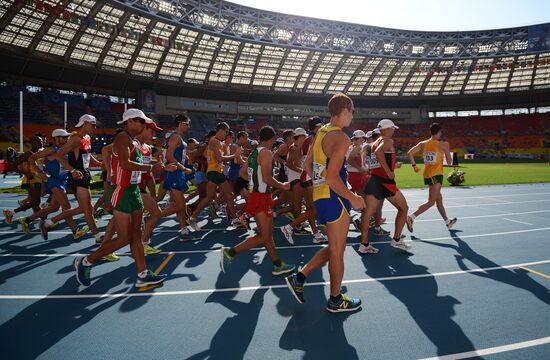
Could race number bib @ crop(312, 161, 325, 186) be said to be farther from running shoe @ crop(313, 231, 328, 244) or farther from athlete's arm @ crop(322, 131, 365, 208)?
running shoe @ crop(313, 231, 328, 244)

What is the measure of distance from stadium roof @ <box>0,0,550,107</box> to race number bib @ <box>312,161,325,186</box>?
1085 inches

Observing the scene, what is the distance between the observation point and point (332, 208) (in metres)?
3.31

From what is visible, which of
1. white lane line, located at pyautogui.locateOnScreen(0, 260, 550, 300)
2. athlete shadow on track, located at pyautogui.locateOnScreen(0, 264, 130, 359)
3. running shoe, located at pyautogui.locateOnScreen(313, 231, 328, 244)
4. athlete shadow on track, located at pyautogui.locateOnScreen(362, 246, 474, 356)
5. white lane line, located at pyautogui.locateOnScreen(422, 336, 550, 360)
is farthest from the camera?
running shoe, located at pyautogui.locateOnScreen(313, 231, 328, 244)

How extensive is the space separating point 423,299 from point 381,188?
2.29 meters

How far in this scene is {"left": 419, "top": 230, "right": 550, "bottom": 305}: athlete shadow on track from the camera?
3971mm

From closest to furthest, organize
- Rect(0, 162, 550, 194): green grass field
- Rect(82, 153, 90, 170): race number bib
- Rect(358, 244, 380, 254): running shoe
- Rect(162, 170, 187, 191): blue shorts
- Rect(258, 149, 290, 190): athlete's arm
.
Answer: Rect(258, 149, 290, 190): athlete's arm → Rect(358, 244, 380, 254): running shoe → Rect(82, 153, 90, 170): race number bib → Rect(162, 170, 187, 191): blue shorts → Rect(0, 162, 550, 194): green grass field

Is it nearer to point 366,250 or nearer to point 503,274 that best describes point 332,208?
point 366,250

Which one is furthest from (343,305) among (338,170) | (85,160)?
(85,160)

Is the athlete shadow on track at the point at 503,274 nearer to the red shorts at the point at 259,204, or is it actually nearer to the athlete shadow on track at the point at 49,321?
the red shorts at the point at 259,204

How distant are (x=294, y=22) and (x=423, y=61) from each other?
20117 millimetres

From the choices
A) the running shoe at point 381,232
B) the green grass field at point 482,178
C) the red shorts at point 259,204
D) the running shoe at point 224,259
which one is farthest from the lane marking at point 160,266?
the green grass field at point 482,178

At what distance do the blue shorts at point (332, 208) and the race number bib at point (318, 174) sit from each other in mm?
196

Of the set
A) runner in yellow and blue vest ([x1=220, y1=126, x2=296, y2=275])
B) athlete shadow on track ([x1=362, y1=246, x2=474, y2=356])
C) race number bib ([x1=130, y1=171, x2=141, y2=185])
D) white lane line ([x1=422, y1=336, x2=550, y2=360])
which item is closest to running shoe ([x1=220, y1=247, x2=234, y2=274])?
runner in yellow and blue vest ([x1=220, y1=126, x2=296, y2=275])

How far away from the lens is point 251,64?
4194 cm
